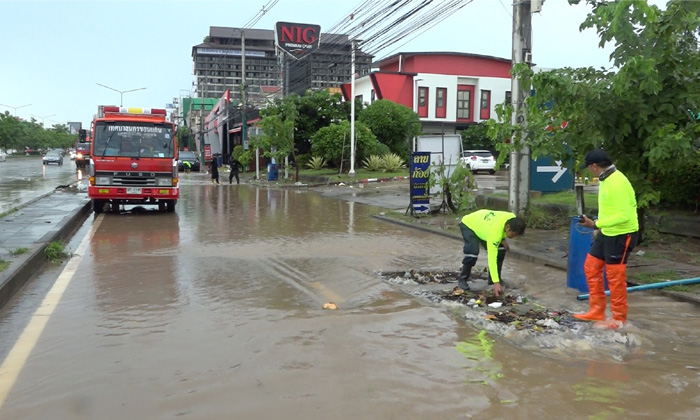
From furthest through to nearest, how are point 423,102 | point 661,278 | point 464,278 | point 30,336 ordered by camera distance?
1. point 423,102
2. point 661,278
3. point 464,278
4. point 30,336

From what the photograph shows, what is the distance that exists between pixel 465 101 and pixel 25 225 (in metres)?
38.6

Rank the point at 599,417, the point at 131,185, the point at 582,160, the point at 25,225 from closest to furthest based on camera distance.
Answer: the point at 599,417
the point at 582,160
the point at 25,225
the point at 131,185

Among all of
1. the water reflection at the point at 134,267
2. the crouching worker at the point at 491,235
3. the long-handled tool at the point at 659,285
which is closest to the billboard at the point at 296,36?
the water reflection at the point at 134,267

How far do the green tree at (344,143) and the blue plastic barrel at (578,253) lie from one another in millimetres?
25055

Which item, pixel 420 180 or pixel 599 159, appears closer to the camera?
pixel 599 159

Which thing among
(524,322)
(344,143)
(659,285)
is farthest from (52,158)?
(524,322)

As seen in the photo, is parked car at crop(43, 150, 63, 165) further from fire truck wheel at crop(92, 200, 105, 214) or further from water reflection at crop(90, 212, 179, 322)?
water reflection at crop(90, 212, 179, 322)

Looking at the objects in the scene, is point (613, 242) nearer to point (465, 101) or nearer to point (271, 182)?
point (271, 182)

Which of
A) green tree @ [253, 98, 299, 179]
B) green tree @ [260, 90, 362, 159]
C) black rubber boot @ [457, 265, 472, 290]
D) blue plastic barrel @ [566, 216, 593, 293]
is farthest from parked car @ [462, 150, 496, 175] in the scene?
black rubber boot @ [457, 265, 472, 290]

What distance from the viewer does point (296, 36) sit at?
52.9m

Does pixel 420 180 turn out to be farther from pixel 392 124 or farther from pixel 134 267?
pixel 392 124

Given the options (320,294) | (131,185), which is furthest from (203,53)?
(320,294)

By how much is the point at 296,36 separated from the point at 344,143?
959 inches

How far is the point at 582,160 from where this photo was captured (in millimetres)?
9016
